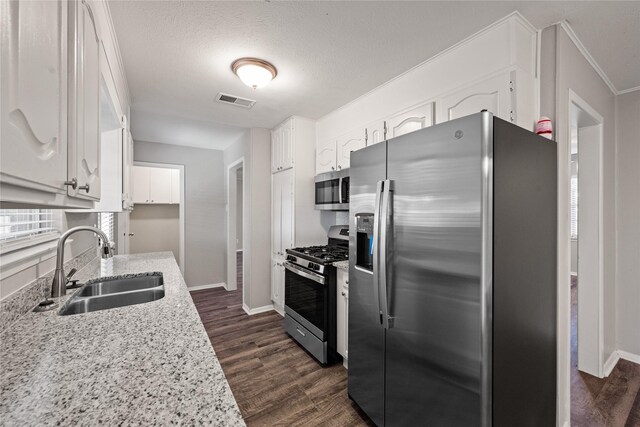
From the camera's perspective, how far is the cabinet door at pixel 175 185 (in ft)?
16.3

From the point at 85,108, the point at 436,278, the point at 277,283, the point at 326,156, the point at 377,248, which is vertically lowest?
the point at 277,283

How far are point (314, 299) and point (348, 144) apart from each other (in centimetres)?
153

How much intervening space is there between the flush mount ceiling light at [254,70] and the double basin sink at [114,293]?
159cm

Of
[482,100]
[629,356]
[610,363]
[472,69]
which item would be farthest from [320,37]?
[629,356]

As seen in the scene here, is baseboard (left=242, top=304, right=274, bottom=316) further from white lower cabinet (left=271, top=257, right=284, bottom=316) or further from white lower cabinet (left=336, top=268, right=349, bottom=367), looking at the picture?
white lower cabinet (left=336, top=268, right=349, bottom=367)

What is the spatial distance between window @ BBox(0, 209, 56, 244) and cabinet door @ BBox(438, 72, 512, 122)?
2279 mm

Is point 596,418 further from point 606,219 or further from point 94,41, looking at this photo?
point 94,41

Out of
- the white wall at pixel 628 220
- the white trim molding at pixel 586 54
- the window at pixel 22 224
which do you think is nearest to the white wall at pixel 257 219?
the window at pixel 22 224

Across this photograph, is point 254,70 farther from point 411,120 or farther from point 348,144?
point 411,120

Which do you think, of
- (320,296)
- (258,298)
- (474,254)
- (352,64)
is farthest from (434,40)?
(258,298)

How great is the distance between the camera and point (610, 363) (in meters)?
2.42

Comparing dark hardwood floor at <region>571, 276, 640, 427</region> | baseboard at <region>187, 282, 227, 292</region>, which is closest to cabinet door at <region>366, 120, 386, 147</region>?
dark hardwood floor at <region>571, 276, 640, 427</region>

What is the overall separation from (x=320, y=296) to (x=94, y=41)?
217 centimetres

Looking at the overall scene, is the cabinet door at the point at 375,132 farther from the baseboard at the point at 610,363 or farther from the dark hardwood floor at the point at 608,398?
the baseboard at the point at 610,363
